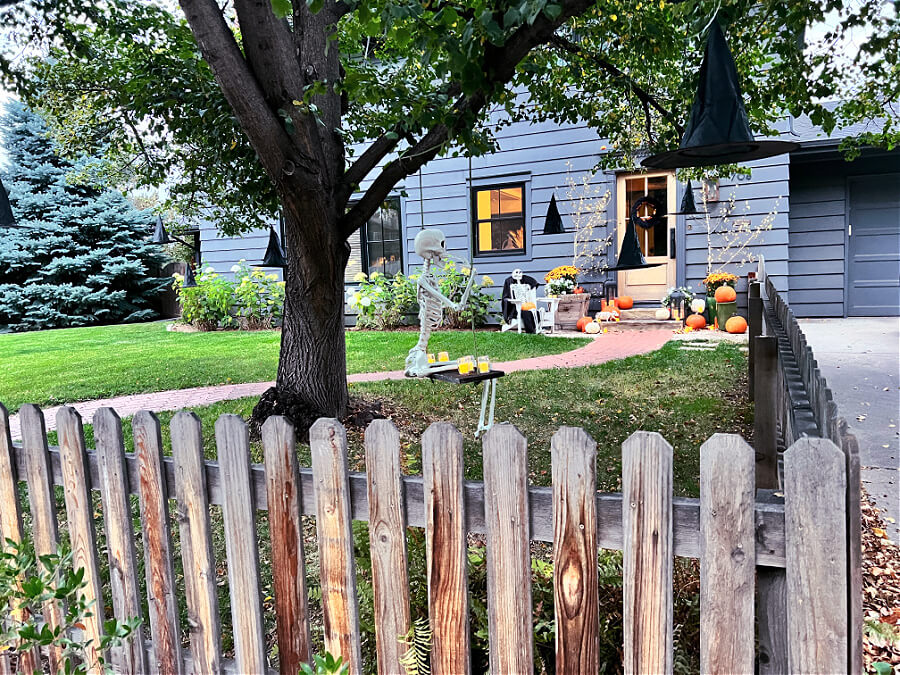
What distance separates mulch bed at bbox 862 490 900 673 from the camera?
7.49ft

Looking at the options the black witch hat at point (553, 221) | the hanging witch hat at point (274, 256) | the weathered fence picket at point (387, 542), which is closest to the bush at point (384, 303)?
the hanging witch hat at point (274, 256)

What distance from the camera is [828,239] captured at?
41.0 ft

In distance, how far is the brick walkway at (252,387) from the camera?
6.53 metres

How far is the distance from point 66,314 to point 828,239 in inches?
835

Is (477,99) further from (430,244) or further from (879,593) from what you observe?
(879,593)

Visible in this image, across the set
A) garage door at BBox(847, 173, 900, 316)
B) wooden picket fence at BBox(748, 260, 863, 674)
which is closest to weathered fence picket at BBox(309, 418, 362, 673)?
wooden picket fence at BBox(748, 260, 863, 674)

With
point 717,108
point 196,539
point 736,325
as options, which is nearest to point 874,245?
point 736,325

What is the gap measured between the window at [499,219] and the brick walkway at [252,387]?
13.1ft

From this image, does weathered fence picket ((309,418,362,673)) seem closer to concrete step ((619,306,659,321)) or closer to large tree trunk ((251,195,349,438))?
large tree trunk ((251,195,349,438))

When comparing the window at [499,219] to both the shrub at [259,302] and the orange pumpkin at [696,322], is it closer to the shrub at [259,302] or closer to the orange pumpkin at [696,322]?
the orange pumpkin at [696,322]

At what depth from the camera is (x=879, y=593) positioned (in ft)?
8.76

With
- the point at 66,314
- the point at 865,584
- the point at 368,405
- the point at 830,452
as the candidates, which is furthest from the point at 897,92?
the point at 66,314

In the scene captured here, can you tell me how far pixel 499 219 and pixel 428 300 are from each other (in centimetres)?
957

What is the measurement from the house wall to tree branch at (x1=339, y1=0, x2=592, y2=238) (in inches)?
431
